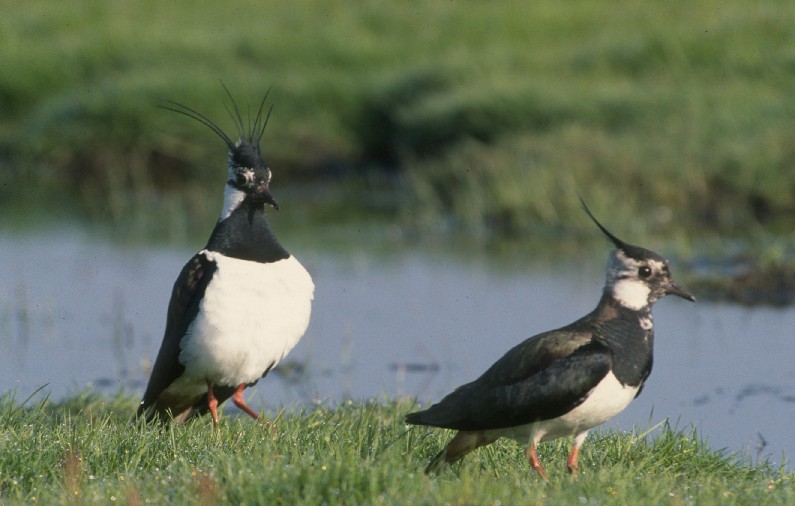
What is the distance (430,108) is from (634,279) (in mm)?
11755

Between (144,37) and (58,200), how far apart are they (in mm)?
4757

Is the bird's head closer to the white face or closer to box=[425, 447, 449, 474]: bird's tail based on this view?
the white face

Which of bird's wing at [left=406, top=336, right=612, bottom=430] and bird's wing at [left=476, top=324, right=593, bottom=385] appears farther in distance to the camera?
bird's wing at [left=476, top=324, right=593, bottom=385]

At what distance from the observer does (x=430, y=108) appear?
17078 millimetres

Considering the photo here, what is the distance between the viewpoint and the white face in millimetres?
5453

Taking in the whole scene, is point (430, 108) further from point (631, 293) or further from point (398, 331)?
point (631, 293)

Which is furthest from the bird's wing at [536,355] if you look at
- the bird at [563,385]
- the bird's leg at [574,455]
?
the bird's leg at [574,455]

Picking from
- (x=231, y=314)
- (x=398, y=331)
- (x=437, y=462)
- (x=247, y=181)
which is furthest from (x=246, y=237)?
(x=398, y=331)

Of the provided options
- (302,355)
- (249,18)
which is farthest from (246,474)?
(249,18)

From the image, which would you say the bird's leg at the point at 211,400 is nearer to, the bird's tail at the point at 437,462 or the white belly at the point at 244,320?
the white belly at the point at 244,320

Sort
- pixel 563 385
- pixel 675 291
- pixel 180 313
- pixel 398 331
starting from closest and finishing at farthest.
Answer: pixel 563 385, pixel 675 291, pixel 180 313, pixel 398 331

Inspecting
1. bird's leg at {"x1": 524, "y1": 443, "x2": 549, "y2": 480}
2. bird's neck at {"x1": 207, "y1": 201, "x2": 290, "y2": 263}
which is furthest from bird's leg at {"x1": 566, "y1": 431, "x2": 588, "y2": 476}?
bird's neck at {"x1": 207, "y1": 201, "x2": 290, "y2": 263}

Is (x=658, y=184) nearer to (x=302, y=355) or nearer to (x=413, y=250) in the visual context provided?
(x=413, y=250)

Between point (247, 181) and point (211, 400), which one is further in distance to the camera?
point (247, 181)
